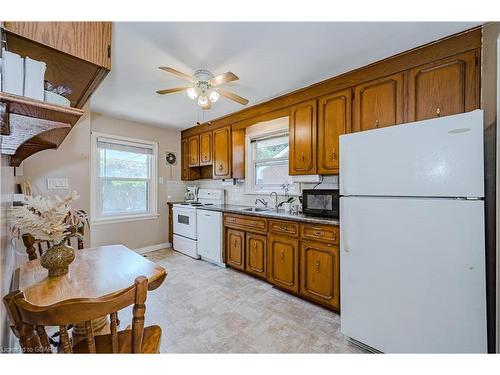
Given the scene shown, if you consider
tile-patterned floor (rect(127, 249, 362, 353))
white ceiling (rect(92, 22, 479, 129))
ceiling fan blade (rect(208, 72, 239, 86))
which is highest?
white ceiling (rect(92, 22, 479, 129))

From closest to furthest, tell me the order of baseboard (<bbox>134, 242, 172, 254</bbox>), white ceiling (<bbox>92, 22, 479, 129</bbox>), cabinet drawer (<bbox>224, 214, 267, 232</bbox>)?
white ceiling (<bbox>92, 22, 479, 129</bbox>), cabinet drawer (<bbox>224, 214, 267, 232</bbox>), baseboard (<bbox>134, 242, 172, 254</bbox>)

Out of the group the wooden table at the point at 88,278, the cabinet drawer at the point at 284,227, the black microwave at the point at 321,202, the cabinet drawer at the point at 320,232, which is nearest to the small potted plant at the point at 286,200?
the black microwave at the point at 321,202

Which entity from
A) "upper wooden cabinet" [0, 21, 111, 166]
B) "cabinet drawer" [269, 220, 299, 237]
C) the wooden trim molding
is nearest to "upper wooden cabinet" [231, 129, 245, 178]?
the wooden trim molding

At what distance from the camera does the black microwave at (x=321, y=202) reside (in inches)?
91.5

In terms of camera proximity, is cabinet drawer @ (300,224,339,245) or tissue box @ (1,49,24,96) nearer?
tissue box @ (1,49,24,96)

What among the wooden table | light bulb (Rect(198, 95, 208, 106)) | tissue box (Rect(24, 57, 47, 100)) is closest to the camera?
tissue box (Rect(24, 57, 47, 100))

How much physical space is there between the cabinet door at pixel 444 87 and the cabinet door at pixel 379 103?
80mm

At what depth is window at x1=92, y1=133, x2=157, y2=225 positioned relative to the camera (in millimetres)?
3555

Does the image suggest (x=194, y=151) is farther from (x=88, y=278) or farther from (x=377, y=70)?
(x=88, y=278)

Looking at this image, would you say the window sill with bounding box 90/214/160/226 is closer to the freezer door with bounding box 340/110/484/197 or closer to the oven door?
the oven door

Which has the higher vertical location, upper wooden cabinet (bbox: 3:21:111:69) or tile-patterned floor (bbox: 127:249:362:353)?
upper wooden cabinet (bbox: 3:21:111:69)

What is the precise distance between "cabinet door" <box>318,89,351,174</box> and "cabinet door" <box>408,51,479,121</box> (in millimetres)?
537

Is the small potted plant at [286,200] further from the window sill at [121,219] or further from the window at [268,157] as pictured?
the window sill at [121,219]
